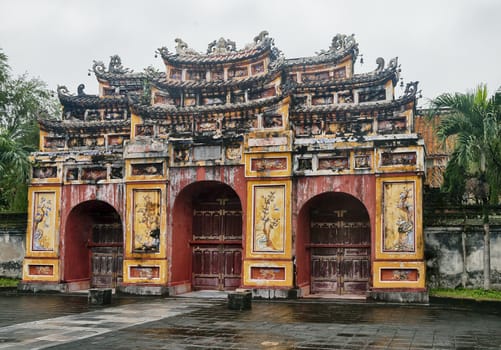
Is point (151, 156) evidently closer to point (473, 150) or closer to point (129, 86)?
point (129, 86)

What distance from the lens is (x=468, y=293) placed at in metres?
16.5

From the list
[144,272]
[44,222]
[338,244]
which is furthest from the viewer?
[44,222]

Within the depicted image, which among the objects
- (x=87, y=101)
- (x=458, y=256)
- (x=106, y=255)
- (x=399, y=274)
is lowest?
(x=399, y=274)

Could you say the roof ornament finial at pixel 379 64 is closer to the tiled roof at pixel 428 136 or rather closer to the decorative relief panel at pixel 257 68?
the decorative relief panel at pixel 257 68

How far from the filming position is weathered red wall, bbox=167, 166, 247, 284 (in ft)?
61.3

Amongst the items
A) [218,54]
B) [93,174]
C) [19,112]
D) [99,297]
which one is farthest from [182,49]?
[19,112]

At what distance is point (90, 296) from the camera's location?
16.2 metres

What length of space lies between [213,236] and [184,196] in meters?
1.72

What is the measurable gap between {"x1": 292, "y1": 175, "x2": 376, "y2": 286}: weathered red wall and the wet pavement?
5.92 feet

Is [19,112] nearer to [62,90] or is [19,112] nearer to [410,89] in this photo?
[62,90]

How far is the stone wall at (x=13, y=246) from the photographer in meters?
21.5

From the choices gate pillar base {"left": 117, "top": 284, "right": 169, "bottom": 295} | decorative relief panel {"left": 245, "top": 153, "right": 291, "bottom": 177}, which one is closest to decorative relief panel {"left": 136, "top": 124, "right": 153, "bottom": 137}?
decorative relief panel {"left": 245, "top": 153, "right": 291, "bottom": 177}

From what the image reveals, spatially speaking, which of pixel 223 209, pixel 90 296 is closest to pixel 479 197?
pixel 223 209

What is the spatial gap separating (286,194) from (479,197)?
5.46 m
